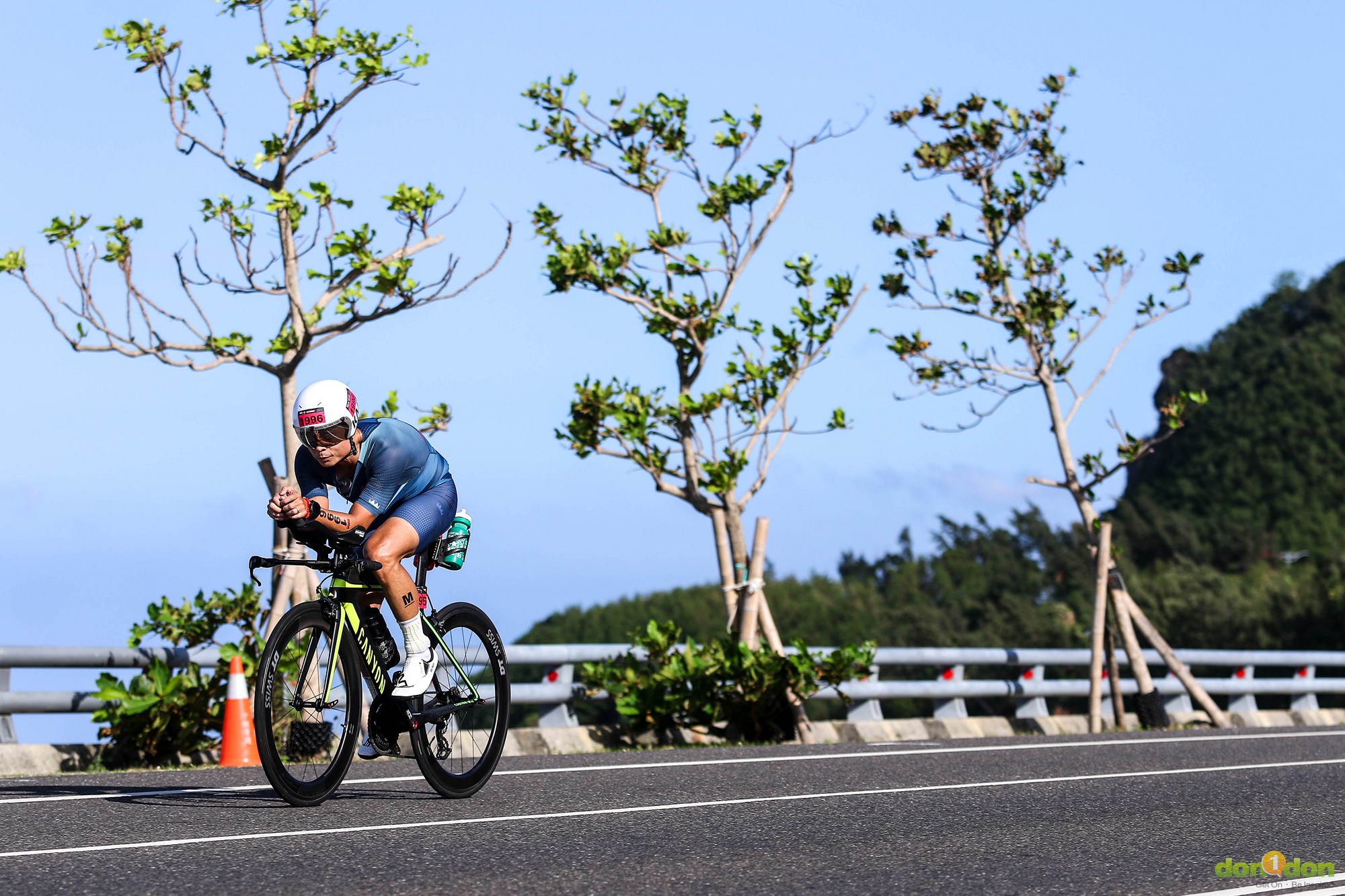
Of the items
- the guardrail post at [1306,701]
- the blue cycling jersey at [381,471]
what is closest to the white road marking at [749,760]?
the blue cycling jersey at [381,471]

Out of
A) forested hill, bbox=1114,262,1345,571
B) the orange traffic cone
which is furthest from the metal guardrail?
forested hill, bbox=1114,262,1345,571

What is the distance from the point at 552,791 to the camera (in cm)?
779

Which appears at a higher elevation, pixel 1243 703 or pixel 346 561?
pixel 346 561

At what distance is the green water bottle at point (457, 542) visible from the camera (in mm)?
7363

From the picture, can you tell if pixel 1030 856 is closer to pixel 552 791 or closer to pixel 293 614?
pixel 552 791

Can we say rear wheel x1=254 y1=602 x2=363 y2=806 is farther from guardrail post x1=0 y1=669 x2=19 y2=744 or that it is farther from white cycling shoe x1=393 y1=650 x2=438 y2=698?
guardrail post x1=0 y1=669 x2=19 y2=744

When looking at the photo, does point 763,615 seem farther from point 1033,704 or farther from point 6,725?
point 6,725

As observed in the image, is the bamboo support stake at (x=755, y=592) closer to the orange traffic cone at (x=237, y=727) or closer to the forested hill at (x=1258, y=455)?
the orange traffic cone at (x=237, y=727)

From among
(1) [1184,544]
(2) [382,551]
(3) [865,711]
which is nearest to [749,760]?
(2) [382,551]

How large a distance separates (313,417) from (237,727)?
4105 mm

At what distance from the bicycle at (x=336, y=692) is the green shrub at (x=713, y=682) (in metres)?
5.27

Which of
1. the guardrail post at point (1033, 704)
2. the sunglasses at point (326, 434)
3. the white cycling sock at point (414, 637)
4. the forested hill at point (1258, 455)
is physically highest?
the forested hill at point (1258, 455)

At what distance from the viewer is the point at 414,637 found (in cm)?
697

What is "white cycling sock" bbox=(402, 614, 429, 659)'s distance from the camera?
695 cm
